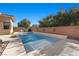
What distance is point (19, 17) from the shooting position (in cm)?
955

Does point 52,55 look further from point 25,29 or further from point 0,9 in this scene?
point 25,29

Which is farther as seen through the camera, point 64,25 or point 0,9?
point 64,25

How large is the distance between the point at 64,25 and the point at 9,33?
4.44 meters

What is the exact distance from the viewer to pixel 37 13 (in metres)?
9.02

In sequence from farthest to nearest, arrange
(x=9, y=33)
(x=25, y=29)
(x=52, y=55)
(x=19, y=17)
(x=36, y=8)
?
(x=9, y=33) → (x=25, y=29) → (x=19, y=17) → (x=36, y=8) → (x=52, y=55)

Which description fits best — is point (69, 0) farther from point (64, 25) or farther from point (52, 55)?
point (64, 25)

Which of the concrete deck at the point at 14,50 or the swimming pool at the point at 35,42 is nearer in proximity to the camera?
the concrete deck at the point at 14,50

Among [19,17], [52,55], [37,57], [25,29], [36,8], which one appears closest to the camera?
[37,57]

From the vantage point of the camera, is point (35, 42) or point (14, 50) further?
point (35, 42)

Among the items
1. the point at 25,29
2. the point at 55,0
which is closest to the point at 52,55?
the point at 55,0

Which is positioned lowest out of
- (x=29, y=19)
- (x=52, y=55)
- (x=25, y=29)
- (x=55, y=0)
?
(x=52, y=55)

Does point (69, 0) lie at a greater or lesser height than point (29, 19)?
greater

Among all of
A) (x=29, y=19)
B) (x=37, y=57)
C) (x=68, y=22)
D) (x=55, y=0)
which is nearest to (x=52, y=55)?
(x=37, y=57)

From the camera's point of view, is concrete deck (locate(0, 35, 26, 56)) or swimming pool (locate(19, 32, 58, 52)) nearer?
concrete deck (locate(0, 35, 26, 56))
